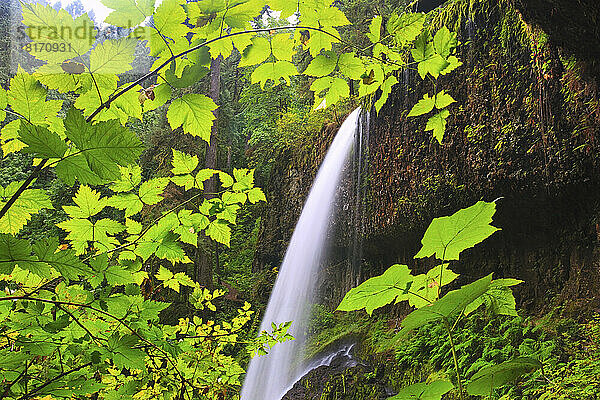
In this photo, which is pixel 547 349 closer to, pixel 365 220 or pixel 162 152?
pixel 365 220

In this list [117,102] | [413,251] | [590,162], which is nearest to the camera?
[117,102]

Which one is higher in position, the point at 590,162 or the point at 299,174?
the point at 299,174

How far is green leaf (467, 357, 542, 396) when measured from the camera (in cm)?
49

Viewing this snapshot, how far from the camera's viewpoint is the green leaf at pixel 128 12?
2.48 feet

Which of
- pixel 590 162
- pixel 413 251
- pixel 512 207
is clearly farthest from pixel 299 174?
pixel 590 162

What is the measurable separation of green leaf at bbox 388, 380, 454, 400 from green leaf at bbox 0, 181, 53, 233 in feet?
2.64

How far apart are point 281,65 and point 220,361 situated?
175cm

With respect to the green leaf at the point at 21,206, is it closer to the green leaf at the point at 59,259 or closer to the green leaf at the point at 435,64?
the green leaf at the point at 59,259

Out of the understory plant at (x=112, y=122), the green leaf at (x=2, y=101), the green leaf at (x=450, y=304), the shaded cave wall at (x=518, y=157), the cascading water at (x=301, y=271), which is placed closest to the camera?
the green leaf at (x=450, y=304)

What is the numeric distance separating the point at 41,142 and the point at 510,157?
383 centimetres

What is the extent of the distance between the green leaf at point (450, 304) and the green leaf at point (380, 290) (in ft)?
0.33

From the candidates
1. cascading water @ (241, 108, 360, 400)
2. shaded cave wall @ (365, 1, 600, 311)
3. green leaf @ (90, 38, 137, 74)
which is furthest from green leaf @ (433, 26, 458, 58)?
cascading water @ (241, 108, 360, 400)

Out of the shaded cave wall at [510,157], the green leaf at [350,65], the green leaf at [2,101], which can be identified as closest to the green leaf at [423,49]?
the green leaf at [350,65]

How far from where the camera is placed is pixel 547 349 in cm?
265
